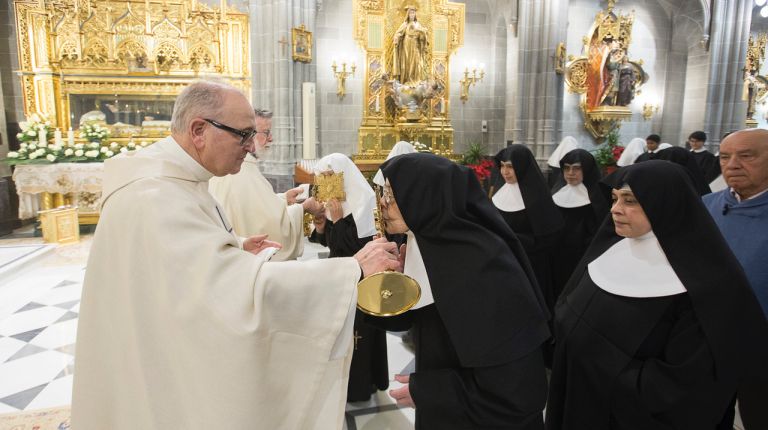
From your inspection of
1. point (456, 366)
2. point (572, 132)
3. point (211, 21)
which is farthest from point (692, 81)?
point (456, 366)

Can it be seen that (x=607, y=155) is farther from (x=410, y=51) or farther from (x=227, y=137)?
(x=227, y=137)

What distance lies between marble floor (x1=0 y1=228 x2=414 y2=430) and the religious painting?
4.01 metres

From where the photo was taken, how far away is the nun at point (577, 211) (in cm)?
480

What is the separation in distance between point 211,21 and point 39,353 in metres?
8.31

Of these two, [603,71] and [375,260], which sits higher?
[603,71]

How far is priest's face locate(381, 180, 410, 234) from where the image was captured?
1.95m

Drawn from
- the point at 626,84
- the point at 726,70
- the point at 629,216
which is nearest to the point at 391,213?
the point at 629,216

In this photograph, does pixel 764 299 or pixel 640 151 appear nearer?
pixel 764 299

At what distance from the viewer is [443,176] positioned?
1848 millimetres

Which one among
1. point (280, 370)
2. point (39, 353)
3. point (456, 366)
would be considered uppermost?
point (280, 370)

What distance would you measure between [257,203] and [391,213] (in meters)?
1.81

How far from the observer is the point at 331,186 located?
385 centimetres

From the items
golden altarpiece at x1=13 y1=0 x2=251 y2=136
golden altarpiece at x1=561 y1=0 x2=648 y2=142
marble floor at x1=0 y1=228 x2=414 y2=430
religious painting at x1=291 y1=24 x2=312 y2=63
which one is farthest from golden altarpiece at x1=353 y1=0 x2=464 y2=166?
marble floor at x1=0 y1=228 x2=414 y2=430

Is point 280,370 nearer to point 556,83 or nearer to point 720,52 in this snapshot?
point 556,83
